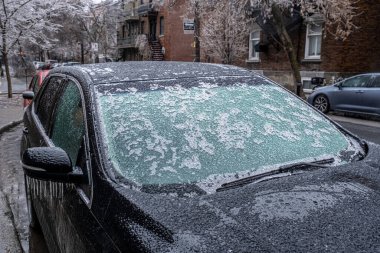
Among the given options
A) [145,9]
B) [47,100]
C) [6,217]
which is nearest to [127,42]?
[145,9]

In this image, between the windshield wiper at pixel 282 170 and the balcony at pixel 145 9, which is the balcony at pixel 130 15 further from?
the windshield wiper at pixel 282 170

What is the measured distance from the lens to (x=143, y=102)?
8.76 feet

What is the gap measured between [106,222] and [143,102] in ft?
3.06

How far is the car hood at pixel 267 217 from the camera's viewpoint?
1613mm

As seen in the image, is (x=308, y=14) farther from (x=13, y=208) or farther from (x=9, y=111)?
(x=13, y=208)

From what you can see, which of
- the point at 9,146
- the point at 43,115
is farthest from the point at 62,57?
the point at 43,115

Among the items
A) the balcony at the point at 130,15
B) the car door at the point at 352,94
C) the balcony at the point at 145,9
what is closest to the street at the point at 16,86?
the balcony at the point at 145,9

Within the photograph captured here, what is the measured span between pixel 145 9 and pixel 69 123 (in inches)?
1681

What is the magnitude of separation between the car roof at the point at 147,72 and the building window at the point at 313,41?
19388mm

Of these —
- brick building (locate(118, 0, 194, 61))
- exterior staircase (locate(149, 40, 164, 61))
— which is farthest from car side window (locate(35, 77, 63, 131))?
exterior staircase (locate(149, 40, 164, 61))

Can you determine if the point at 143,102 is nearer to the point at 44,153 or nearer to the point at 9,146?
the point at 44,153

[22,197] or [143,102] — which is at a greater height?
[143,102]

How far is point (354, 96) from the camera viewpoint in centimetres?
1358

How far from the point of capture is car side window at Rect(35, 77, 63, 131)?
3.64m
